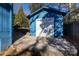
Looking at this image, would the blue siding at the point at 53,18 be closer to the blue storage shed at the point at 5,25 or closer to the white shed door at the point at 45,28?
the white shed door at the point at 45,28

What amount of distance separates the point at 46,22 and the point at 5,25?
42cm

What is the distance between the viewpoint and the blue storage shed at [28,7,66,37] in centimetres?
251

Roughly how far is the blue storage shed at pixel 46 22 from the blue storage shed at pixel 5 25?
22 centimetres

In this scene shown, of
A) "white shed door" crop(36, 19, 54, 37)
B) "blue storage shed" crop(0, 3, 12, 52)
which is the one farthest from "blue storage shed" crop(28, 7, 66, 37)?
"blue storage shed" crop(0, 3, 12, 52)

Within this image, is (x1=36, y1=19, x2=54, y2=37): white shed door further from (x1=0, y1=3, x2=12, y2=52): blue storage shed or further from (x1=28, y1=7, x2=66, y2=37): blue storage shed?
(x1=0, y1=3, x2=12, y2=52): blue storage shed

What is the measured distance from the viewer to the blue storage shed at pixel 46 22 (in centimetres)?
251

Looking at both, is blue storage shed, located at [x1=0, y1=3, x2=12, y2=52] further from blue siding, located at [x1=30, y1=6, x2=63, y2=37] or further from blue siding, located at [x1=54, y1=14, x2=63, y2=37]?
blue siding, located at [x1=54, y1=14, x2=63, y2=37]

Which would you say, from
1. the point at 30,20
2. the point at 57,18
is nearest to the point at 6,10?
the point at 30,20

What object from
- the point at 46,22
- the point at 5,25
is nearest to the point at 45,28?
the point at 46,22

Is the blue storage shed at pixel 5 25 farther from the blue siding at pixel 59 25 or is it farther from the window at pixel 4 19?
the blue siding at pixel 59 25

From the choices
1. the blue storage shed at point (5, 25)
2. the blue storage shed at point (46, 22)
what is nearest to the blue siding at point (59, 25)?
the blue storage shed at point (46, 22)

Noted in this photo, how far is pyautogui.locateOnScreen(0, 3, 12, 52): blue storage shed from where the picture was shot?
2502mm

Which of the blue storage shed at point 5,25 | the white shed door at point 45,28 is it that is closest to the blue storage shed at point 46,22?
the white shed door at point 45,28

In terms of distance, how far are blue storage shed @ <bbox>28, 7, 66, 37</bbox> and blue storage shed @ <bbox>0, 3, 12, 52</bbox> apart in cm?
22
